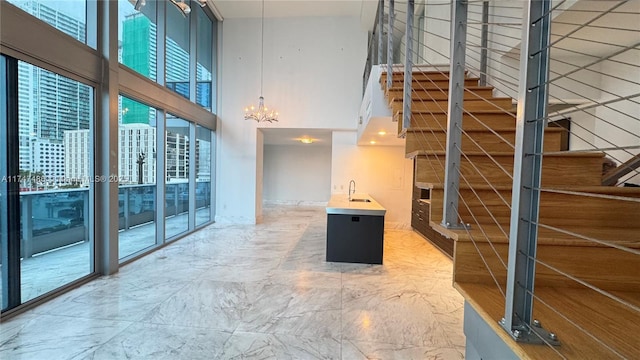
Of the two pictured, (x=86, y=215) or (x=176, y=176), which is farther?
(x=176, y=176)

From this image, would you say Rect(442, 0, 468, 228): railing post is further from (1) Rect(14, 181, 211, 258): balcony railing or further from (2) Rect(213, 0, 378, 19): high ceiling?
(2) Rect(213, 0, 378, 19): high ceiling

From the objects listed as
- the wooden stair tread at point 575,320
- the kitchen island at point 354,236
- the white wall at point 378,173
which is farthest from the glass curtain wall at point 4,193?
the white wall at point 378,173

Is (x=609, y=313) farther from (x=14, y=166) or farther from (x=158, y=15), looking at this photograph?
(x=158, y=15)

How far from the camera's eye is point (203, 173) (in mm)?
6492

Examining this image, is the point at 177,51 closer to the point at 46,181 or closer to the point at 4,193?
the point at 46,181

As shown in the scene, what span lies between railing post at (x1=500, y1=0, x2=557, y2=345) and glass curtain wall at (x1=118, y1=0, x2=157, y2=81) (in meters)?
4.44

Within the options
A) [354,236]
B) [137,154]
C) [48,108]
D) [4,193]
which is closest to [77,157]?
[48,108]

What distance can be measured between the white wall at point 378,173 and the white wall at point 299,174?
3957 millimetres

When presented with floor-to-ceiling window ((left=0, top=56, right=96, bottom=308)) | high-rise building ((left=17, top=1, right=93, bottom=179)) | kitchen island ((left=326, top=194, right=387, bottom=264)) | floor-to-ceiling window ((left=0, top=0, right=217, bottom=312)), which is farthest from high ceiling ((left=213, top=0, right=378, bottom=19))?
kitchen island ((left=326, top=194, right=387, bottom=264))

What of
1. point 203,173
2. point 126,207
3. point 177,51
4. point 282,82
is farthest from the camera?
point 282,82

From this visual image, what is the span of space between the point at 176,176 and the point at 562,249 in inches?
221

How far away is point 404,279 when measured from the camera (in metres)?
3.52

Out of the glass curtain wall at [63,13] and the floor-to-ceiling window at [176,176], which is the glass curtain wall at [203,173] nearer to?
the floor-to-ceiling window at [176,176]

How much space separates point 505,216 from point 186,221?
19.1ft
